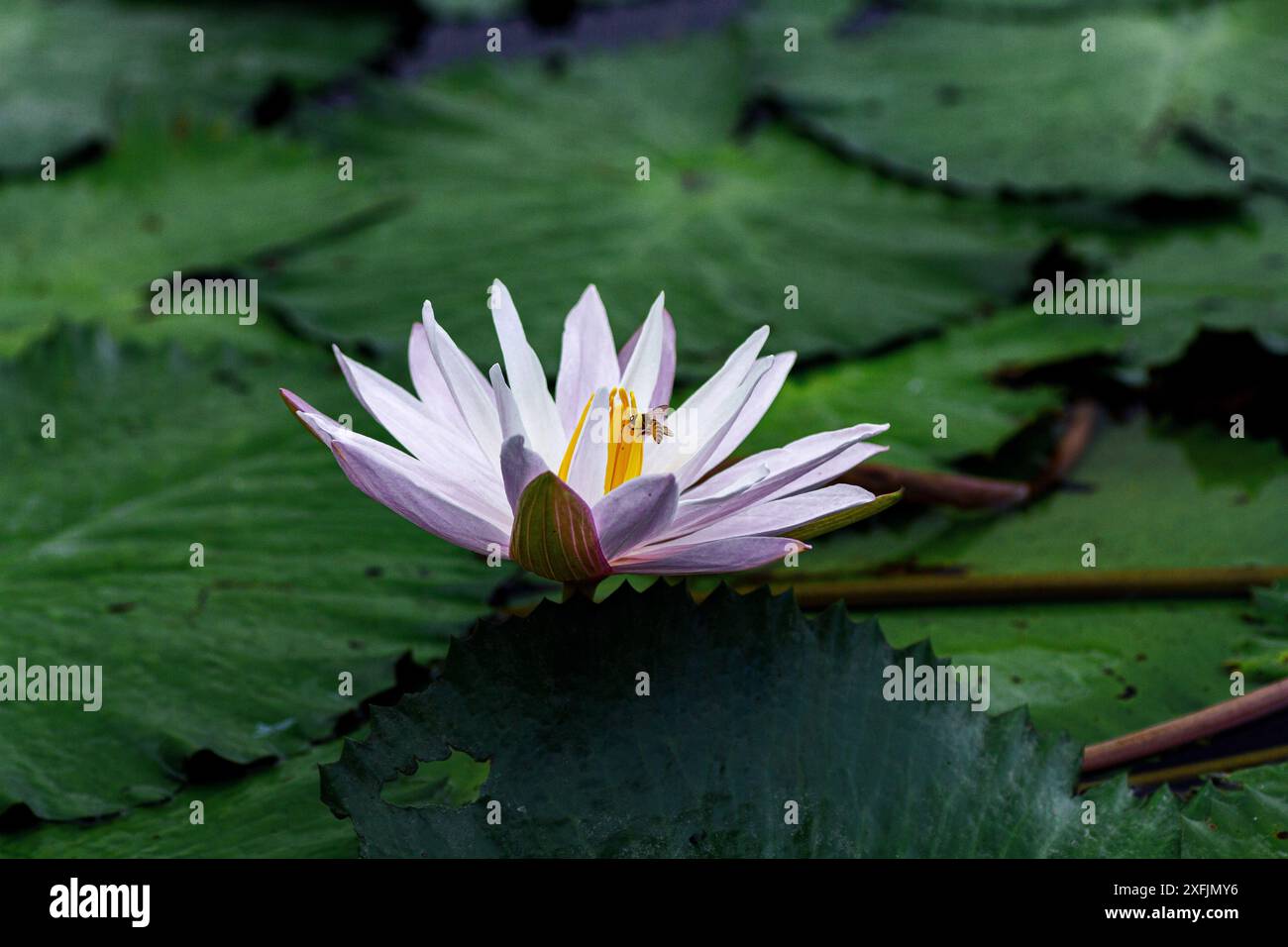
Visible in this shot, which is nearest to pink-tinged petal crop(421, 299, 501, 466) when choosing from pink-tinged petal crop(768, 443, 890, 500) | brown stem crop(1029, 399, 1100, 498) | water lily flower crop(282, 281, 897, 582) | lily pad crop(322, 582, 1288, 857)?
water lily flower crop(282, 281, 897, 582)

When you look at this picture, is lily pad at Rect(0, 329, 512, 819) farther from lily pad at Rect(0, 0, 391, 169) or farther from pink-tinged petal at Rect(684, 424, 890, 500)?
lily pad at Rect(0, 0, 391, 169)

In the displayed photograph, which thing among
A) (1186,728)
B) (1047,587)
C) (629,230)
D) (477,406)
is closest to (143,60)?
(629,230)

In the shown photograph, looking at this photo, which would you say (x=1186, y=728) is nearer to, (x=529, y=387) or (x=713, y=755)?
(x=713, y=755)

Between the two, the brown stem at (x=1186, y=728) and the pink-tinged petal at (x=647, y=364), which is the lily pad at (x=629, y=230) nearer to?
the pink-tinged petal at (x=647, y=364)

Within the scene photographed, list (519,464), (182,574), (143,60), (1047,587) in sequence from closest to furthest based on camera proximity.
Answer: (519,464) → (182,574) → (1047,587) → (143,60)

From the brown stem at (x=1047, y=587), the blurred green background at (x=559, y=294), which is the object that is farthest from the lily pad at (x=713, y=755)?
the brown stem at (x=1047, y=587)

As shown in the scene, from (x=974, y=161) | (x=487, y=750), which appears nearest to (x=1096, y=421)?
(x=974, y=161)
